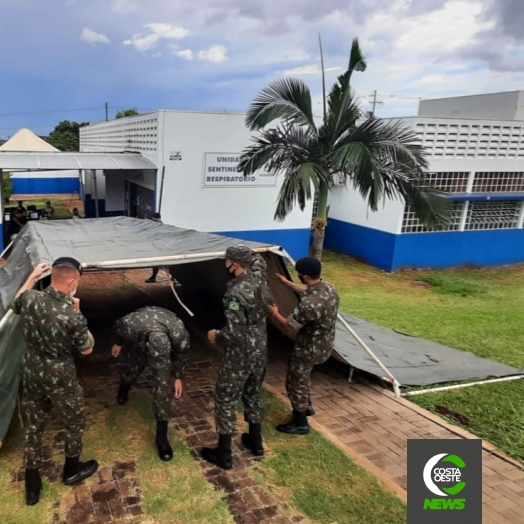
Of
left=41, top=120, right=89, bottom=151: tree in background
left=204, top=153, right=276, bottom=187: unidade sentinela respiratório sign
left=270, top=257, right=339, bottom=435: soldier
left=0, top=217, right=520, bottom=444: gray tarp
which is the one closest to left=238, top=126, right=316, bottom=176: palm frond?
left=204, top=153, right=276, bottom=187: unidade sentinela respiratório sign

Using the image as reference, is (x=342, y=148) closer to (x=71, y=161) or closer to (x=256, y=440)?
(x=256, y=440)

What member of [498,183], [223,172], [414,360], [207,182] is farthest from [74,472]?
[498,183]

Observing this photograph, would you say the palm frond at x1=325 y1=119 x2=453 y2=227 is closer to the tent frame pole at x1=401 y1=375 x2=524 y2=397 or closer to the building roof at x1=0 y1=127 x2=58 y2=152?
the tent frame pole at x1=401 y1=375 x2=524 y2=397

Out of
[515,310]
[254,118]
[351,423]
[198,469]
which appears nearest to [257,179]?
[254,118]

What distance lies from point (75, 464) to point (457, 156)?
13.1 meters

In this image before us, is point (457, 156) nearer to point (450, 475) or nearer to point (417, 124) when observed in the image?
point (417, 124)

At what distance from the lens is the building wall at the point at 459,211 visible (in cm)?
1359

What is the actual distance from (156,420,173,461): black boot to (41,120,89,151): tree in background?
3724 centimetres

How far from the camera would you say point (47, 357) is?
129 inches

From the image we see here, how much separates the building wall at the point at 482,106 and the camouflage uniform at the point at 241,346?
56.4 ft

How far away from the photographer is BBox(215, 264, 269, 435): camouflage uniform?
3.77 meters

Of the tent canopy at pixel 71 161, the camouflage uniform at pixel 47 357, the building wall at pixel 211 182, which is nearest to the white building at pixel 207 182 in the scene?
the building wall at pixel 211 182

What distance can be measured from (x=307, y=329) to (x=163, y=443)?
1.58m

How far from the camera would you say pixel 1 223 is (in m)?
11.5
